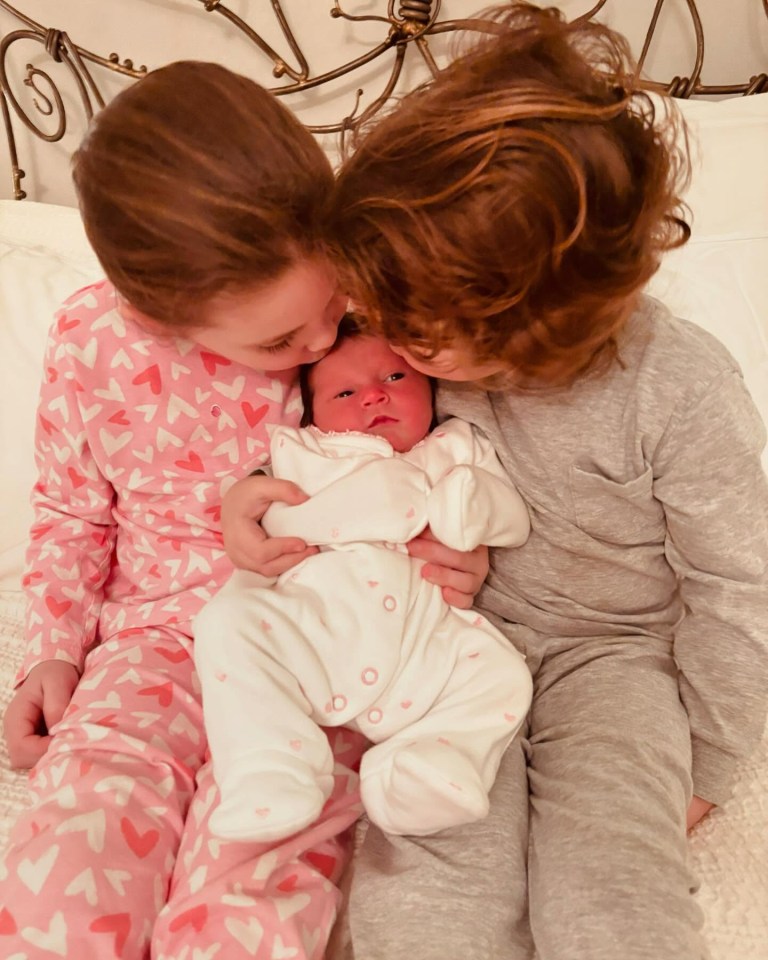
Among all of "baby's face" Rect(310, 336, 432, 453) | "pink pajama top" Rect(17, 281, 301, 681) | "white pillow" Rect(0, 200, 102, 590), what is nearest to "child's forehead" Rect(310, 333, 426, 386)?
"baby's face" Rect(310, 336, 432, 453)

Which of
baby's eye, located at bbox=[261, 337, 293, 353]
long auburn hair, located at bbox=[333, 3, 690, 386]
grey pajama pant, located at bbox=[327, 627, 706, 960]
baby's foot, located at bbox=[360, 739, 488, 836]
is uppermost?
long auburn hair, located at bbox=[333, 3, 690, 386]

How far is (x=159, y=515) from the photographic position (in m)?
1.07

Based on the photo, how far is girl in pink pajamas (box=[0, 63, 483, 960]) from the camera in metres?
0.74

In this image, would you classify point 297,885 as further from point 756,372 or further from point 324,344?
point 756,372

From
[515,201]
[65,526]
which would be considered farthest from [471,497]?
[65,526]

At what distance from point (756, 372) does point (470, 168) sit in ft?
2.35

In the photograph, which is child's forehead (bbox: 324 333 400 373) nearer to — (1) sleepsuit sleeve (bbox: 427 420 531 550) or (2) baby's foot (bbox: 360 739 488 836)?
(1) sleepsuit sleeve (bbox: 427 420 531 550)

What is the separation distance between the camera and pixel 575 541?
919mm

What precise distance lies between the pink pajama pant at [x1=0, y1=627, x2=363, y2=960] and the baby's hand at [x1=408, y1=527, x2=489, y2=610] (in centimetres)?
20

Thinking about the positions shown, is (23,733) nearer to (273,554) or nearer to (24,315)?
(273,554)

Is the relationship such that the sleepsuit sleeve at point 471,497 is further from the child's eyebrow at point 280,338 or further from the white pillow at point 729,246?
the white pillow at point 729,246

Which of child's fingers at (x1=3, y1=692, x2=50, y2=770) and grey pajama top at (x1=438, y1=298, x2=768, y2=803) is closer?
grey pajama top at (x1=438, y1=298, x2=768, y2=803)

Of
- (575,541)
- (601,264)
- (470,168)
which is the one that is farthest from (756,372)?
(470,168)

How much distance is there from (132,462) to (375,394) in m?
0.34
